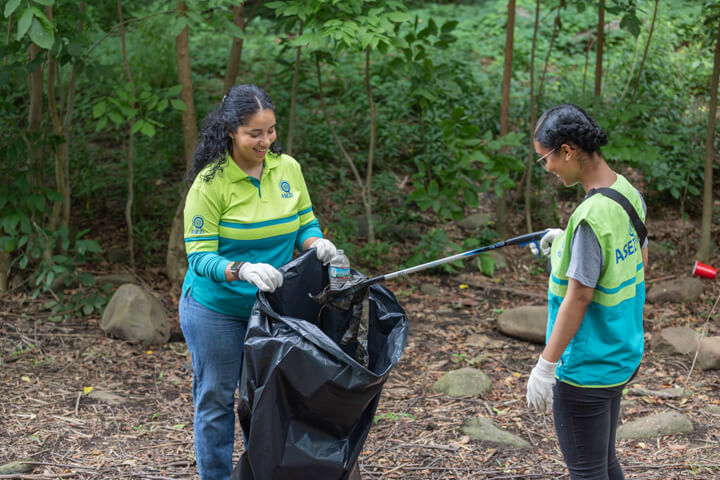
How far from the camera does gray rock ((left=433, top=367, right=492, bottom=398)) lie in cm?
381

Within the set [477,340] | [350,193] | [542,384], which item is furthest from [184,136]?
[542,384]

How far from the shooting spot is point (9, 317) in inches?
181

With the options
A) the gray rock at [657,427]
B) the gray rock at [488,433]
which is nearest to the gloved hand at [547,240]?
the gray rock at [488,433]

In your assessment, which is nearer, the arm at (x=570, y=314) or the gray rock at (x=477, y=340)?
the arm at (x=570, y=314)

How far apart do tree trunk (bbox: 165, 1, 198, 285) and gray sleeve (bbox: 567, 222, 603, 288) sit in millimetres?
3360

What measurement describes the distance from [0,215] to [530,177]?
14.1 ft

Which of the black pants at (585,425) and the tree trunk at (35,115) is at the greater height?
the tree trunk at (35,115)

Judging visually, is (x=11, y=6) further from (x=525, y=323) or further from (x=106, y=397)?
(x=525, y=323)

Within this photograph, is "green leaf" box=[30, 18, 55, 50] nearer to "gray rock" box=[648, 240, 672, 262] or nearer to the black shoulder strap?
the black shoulder strap

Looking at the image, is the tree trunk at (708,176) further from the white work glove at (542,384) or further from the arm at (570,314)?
the arm at (570,314)

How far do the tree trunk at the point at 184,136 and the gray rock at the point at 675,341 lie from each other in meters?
3.38

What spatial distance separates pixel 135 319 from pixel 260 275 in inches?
101

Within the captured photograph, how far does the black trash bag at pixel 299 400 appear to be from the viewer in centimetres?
205

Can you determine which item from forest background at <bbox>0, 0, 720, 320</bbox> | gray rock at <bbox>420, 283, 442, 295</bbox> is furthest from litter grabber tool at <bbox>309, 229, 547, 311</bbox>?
gray rock at <bbox>420, 283, 442, 295</bbox>
